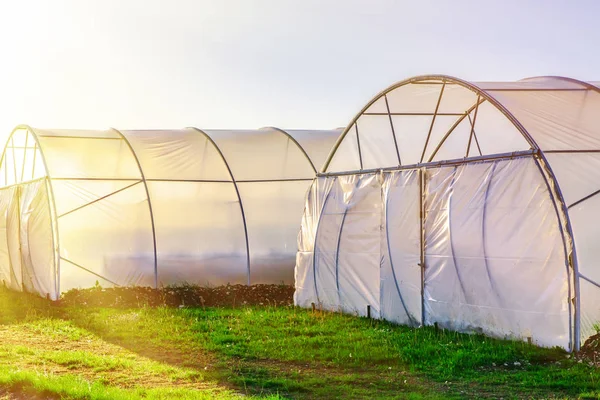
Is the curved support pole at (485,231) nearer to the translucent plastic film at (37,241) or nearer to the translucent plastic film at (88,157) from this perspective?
the translucent plastic film at (37,241)

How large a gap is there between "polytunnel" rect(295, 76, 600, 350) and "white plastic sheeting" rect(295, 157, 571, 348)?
0.08ft

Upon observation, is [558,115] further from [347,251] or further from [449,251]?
[347,251]

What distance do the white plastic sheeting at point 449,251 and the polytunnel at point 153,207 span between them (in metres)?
3.92

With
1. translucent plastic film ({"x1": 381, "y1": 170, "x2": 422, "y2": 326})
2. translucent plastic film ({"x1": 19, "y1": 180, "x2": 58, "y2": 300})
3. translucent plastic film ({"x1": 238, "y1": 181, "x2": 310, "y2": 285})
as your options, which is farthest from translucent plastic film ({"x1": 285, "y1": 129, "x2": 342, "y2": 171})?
translucent plastic film ({"x1": 381, "y1": 170, "x2": 422, "y2": 326})

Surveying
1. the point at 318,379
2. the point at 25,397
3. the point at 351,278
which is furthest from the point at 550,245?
the point at 25,397

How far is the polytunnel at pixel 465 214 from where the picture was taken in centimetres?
1194

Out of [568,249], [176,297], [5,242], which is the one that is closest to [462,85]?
[568,249]

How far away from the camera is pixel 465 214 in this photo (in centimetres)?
1352

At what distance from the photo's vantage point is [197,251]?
2091cm

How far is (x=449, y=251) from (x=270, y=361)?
3.73 m

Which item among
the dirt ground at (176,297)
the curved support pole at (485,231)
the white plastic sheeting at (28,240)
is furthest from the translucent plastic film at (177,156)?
the curved support pole at (485,231)

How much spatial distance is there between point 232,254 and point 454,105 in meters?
7.27

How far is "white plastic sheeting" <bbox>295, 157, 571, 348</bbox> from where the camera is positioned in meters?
12.0

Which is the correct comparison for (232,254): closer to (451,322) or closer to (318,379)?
(451,322)
